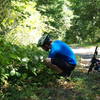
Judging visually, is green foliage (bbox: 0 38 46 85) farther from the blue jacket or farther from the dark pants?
the blue jacket

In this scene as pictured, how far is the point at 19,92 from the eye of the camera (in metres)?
6.34

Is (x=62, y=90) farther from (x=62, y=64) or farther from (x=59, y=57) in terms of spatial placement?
(x=59, y=57)

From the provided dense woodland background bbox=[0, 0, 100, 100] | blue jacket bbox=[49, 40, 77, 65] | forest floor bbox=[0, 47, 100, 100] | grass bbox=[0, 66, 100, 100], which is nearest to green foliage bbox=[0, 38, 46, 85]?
dense woodland background bbox=[0, 0, 100, 100]

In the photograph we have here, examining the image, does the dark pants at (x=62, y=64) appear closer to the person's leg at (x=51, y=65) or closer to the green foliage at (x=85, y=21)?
the person's leg at (x=51, y=65)

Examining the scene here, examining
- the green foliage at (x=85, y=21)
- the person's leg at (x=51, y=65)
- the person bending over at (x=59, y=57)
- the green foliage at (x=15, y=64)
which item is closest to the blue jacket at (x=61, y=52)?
the person bending over at (x=59, y=57)

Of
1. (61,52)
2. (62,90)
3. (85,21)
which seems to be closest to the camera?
(62,90)

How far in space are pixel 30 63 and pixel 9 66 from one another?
0.84m

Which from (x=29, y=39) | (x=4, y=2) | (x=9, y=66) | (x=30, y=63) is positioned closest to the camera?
(x=9, y=66)

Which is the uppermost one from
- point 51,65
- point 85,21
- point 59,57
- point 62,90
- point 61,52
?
point 85,21

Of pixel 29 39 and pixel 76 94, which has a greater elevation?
pixel 29 39

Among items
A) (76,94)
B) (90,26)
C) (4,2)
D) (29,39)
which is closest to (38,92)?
(76,94)

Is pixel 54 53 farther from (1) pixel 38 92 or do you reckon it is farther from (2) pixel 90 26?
(2) pixel 90 26

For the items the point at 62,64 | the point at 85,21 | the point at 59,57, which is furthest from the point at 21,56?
the point at 85,21

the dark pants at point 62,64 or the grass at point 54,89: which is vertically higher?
the dark pants at point 62,64
